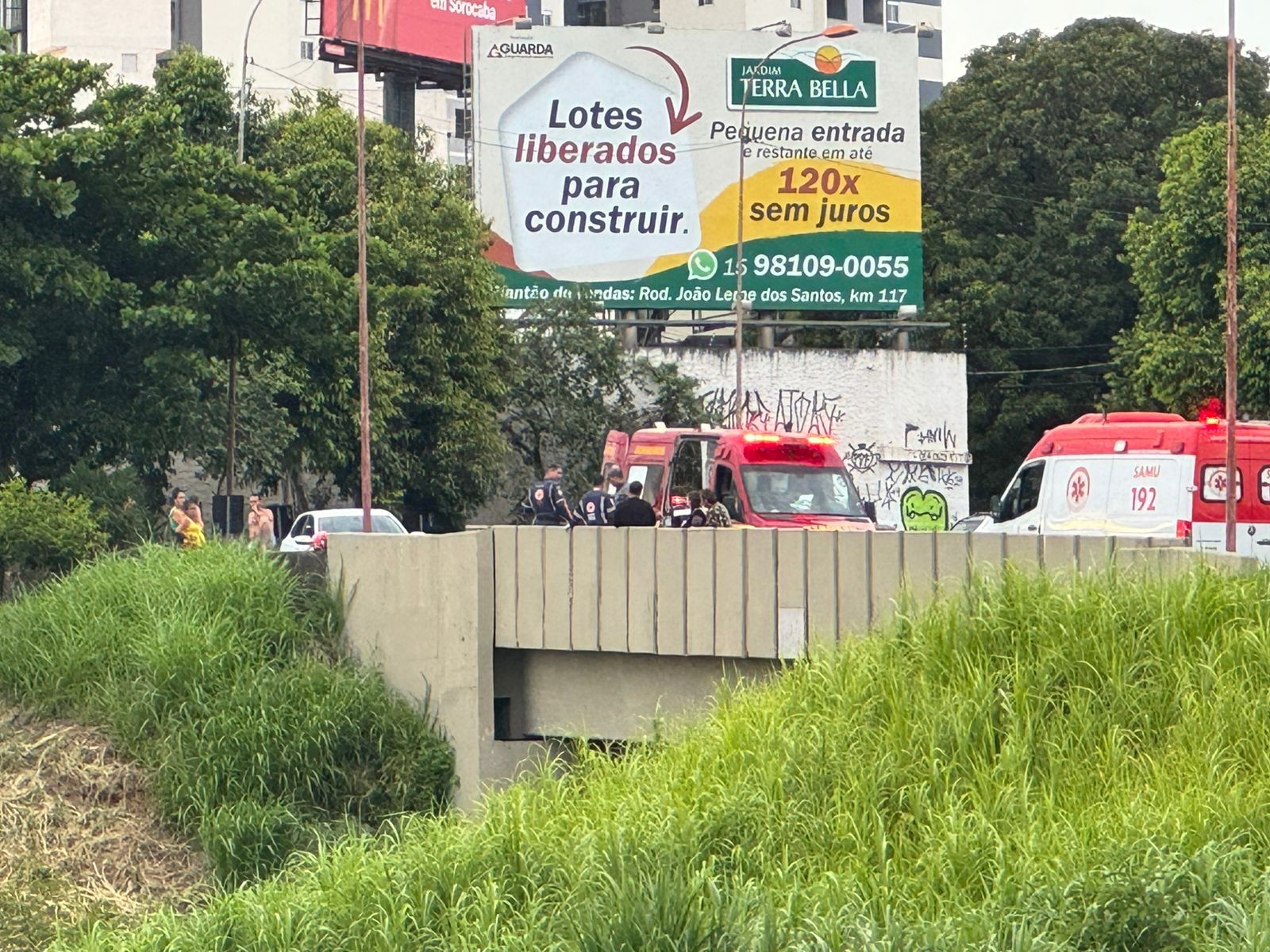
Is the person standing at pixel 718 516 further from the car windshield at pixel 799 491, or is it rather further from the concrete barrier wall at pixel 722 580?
the concrete barrier wall at pixel 722 580

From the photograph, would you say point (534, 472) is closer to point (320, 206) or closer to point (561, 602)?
point (320, 206)

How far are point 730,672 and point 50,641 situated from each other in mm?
6303

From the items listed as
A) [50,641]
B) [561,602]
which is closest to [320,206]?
[50,641]

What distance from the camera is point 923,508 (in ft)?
150

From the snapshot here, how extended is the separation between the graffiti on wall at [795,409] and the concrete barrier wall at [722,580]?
2898cm

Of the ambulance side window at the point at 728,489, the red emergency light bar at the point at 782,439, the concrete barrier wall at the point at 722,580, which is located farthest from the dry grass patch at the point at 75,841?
the red emergency light bar at the point at 782,439

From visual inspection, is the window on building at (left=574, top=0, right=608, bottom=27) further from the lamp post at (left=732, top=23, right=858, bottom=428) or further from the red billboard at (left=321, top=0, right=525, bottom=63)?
the lamp post at (left=732, top=23, right=858, bottom=428)

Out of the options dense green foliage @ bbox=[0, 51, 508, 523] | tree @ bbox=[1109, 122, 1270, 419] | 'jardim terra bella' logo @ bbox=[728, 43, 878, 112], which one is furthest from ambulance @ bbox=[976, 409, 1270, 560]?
'jardim terra bella' logo @ bbox=[728, 43, 878, 112]

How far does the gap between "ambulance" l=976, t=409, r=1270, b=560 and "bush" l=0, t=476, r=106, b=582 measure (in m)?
9.06

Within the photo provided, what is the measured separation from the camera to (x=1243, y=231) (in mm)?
43719

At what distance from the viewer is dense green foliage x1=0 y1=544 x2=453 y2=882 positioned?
16.0 metres

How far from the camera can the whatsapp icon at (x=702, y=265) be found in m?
45.2

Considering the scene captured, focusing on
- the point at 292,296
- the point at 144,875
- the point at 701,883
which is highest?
the point at 292,296

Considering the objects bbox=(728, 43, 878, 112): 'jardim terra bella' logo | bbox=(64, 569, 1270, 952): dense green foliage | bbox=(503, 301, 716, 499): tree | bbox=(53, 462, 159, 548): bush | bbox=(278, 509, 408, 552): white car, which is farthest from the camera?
bbox=(728, 43, 878, 112): 'jardim terra bella' logo
